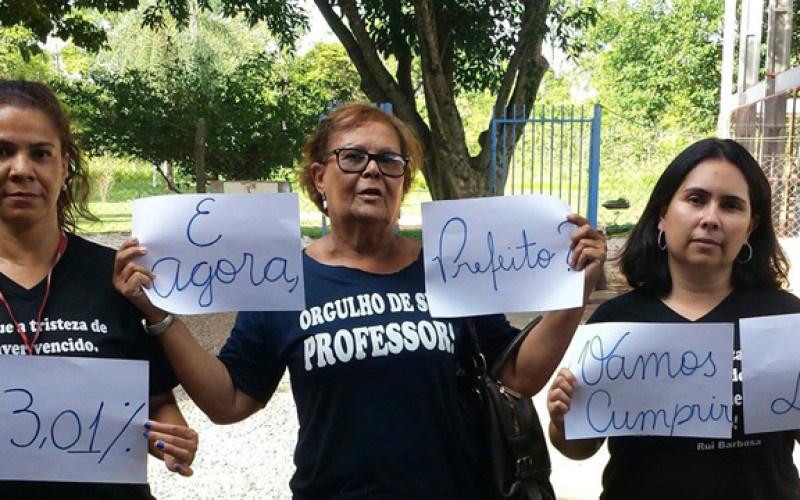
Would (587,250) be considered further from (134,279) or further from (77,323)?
(77,323)

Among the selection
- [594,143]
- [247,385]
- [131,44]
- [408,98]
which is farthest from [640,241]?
[131,44]

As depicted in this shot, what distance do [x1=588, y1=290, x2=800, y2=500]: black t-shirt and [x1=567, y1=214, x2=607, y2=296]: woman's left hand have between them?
0.15m

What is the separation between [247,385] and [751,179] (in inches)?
51.6

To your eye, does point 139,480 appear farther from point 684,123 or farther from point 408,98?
point 684,123

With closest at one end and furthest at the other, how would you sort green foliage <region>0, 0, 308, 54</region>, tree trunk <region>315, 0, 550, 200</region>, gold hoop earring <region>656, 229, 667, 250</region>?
gold hoop earring <region>656, 229, 667, 250</region> < tree trunk <region>315, 0, 550, 200</region> < green foliage <region>0, 0, 308, 54</region>

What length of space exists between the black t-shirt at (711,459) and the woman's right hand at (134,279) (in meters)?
1.06

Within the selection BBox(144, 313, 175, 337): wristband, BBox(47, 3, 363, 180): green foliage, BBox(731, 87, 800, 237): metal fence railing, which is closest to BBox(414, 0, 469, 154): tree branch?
BBox(47, 3, 363, 180): green foliage

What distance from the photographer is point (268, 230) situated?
194 centimetres

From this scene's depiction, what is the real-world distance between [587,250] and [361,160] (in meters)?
0.57

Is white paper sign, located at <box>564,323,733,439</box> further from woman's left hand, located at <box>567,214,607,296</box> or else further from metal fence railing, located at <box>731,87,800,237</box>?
metal fence railing, located at <box>731,87,800,237</box>

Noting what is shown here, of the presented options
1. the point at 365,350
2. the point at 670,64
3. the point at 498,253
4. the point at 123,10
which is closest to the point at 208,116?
the point at 123,10

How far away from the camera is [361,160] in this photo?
194 cm

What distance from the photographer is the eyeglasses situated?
1.94m

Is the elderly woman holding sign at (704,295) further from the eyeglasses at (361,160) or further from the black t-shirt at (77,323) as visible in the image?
the black t-shirt at (77,323)
